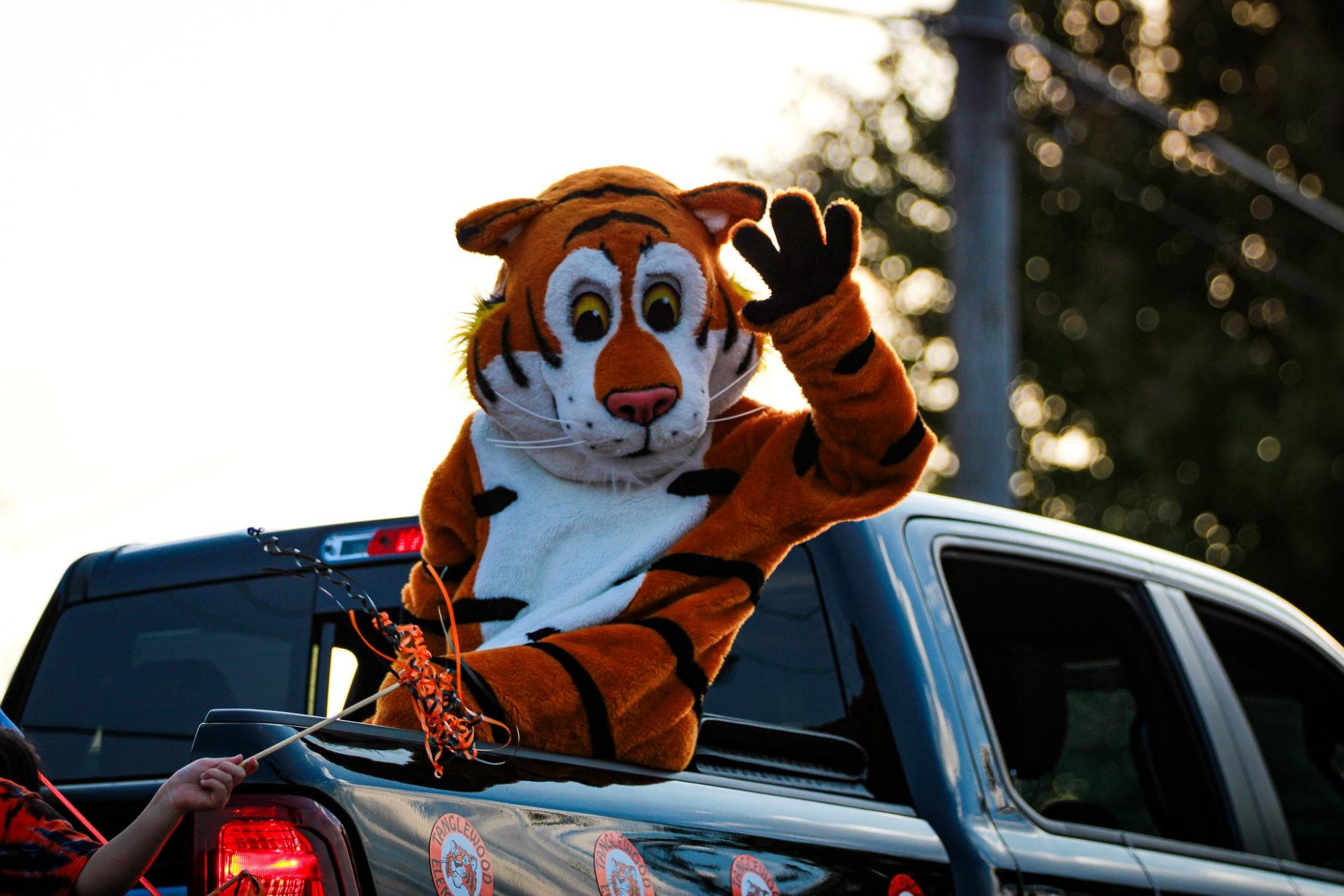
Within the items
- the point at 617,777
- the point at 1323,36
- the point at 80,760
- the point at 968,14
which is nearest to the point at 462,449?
the point at 617,777

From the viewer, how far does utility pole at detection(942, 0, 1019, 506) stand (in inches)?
313

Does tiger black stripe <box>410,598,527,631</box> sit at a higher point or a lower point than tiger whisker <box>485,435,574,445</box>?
lower

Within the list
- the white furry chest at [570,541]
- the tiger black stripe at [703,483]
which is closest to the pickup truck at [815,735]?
the white furry chest at [570,541]

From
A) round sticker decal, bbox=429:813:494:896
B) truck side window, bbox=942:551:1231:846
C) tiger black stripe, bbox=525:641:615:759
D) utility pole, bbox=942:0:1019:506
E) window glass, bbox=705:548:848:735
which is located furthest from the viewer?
utility pole, bbox=942:0:1019:506

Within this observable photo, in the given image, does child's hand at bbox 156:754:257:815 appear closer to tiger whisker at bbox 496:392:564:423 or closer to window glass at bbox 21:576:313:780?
tiger whisker at bbox 496:392:564:423

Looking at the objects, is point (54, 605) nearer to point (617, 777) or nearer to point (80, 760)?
point (80, 760)

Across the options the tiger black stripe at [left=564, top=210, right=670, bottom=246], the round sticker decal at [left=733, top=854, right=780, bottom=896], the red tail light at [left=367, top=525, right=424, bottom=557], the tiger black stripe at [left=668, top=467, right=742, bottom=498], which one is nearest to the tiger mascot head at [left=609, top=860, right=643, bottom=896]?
the round sticker decal at [left=733, top=854, right=780, bottom=896]

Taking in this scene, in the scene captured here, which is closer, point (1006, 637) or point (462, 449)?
point (462, 449)

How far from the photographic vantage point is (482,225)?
2.58m

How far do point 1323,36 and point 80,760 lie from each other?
56.2 feet

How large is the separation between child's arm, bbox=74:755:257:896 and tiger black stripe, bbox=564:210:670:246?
3.83 feet

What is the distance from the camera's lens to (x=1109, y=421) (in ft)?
58.7

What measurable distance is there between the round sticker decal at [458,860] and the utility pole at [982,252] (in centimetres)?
639

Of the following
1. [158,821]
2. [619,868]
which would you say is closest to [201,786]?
[158,821]
